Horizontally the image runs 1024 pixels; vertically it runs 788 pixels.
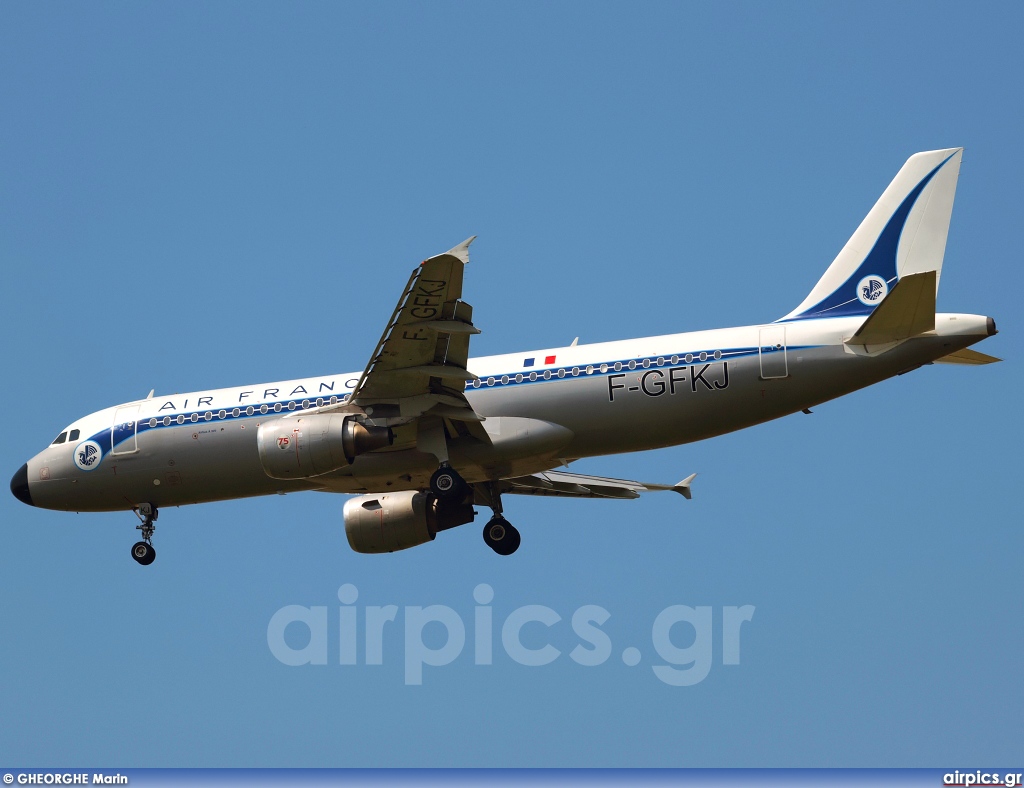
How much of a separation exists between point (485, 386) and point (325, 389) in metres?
3.70

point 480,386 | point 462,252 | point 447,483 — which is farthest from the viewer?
point 480,386

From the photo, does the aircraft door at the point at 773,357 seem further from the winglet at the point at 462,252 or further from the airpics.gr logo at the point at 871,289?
the winglet at the point at 462,252

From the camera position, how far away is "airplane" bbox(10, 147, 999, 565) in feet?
93.1

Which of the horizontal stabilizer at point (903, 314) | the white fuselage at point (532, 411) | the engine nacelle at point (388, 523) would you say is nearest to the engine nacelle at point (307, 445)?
the white fuselage at point (532, 411)

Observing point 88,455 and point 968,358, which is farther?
point 88,455

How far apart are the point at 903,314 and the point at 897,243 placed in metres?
3.07

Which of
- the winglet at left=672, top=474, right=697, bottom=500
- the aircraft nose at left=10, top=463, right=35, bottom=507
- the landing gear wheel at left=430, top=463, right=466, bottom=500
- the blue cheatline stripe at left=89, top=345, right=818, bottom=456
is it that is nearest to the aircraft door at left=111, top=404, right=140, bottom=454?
the blue cheatline stripe at left=89, top=345, right=818, bottom=456

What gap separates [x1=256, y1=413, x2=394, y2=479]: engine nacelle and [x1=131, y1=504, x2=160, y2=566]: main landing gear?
4.91 m

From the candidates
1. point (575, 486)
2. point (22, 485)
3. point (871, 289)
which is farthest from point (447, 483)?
point (22, 485)

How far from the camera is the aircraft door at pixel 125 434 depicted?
32438mm

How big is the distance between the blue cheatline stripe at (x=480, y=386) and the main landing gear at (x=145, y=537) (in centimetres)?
159

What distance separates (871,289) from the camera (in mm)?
30375

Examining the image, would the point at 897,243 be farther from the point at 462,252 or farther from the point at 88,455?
the point at 88,455

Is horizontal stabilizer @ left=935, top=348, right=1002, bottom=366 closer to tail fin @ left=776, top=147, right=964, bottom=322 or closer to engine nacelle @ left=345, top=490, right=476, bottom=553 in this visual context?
tail fin @ left=776, top=147, right=964, bottom=322
